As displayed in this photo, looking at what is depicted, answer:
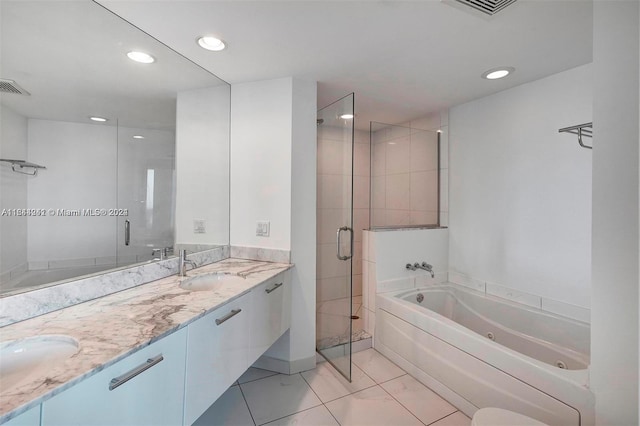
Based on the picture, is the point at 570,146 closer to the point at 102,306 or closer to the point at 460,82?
the point at 460,82

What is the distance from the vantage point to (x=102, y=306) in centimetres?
128

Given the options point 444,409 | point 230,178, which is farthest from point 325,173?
point 444,409

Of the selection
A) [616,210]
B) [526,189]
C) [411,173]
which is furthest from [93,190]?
[526,189]

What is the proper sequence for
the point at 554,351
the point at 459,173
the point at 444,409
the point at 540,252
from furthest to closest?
the point at 459,173, the point at 540,252, the point at 554,351, the point at 444,409

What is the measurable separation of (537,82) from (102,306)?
10.4 ft

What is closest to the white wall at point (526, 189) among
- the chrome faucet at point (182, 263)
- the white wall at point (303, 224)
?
the white wall at point (303, 224)

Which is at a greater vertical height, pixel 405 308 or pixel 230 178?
pixel 230 178

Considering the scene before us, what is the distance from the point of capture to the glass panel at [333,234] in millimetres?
2268

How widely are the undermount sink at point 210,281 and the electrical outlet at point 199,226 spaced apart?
1.36 ft

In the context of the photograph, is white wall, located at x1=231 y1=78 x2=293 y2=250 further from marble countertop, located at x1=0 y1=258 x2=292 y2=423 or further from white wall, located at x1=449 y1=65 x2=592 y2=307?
white wall, located at x1=449 y1=65 x2=592 y2=307

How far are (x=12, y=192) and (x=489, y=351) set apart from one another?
8.10 ft

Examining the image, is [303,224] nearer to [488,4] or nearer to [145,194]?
[145,194]

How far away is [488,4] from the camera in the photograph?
1370 millimetres

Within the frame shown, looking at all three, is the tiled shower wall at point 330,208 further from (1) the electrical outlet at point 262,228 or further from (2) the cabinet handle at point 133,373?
(2) the cabinet handle at point 133,373
